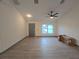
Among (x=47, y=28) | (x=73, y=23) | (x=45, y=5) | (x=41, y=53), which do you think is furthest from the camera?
(x=47, y=28)

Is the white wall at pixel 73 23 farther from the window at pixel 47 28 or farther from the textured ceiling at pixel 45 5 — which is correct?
the window at pixel 47 28

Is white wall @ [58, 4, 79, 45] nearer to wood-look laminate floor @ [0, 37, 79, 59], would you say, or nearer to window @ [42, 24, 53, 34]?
wood-look laminate floor @ [0, 37, 79, 59]

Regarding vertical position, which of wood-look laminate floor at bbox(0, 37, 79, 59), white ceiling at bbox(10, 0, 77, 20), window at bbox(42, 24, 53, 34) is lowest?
wood-look laminate floor at bbox(0, 37, 79, 59)

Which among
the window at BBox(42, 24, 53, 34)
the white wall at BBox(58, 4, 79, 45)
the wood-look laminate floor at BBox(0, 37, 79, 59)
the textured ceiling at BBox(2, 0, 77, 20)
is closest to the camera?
the wood-look laminate floor at BBox(0, 37, 79, 59)

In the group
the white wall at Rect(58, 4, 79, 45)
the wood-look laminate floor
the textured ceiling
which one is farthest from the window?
the wood-look laminate floor

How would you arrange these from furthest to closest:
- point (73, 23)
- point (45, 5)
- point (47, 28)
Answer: point (47, 28), point (73, 23), point (45, 5)

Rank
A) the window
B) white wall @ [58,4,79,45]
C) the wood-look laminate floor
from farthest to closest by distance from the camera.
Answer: the window, white wall @ [58,4,79,45], the wood-look laminate floor

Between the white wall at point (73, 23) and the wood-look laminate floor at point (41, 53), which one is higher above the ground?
the white wall at point (73, 23)

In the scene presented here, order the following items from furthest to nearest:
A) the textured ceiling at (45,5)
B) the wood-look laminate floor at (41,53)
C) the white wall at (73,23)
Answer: the white wall at (73,23), the textured ceiling at (45,5), the wood-look laminate floor at (41,53)

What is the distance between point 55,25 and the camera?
1335 cm

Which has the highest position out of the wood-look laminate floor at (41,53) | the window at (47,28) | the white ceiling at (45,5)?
the white ceiling at (45,5)

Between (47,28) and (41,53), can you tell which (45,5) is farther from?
(47,28)

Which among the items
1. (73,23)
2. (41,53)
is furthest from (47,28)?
(41,53)

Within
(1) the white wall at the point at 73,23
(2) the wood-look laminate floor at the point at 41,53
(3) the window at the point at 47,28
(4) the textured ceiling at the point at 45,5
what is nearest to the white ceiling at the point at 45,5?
(4) the textured ceiling at the point at 45,5
